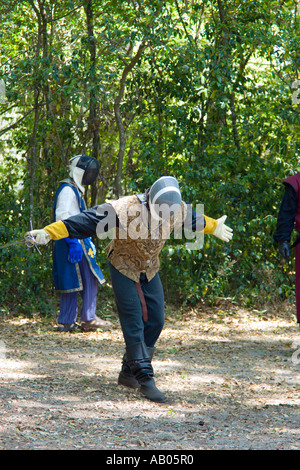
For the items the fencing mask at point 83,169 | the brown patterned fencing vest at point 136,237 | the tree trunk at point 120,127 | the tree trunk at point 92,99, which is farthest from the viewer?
the tree trunk at point 120,127

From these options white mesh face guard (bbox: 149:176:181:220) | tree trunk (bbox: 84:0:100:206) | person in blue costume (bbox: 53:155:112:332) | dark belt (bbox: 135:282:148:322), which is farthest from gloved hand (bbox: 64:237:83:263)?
white mesh face guard (bbox: 149:176:181:220)

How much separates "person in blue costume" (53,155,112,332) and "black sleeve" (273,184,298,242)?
2560mm

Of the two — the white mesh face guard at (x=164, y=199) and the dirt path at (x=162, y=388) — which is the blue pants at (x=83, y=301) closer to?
the dirt path at (x=162, y=388)

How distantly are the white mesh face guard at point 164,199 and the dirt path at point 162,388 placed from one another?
4.60 ft

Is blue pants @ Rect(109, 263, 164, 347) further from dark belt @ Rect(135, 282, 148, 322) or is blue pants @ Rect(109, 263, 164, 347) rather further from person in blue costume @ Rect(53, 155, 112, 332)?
person in blue costume @ Rect(53, 155, 112, 332)

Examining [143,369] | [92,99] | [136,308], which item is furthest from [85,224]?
[92,99]

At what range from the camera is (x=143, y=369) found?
487 centimetres

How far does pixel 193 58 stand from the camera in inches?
335

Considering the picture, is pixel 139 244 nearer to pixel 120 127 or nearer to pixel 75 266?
pixel 75 266

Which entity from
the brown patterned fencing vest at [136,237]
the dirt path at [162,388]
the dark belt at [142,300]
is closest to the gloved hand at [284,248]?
the dirt path at [162,388]

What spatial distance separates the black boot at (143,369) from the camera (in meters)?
4.86

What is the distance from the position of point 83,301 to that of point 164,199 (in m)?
3.53
